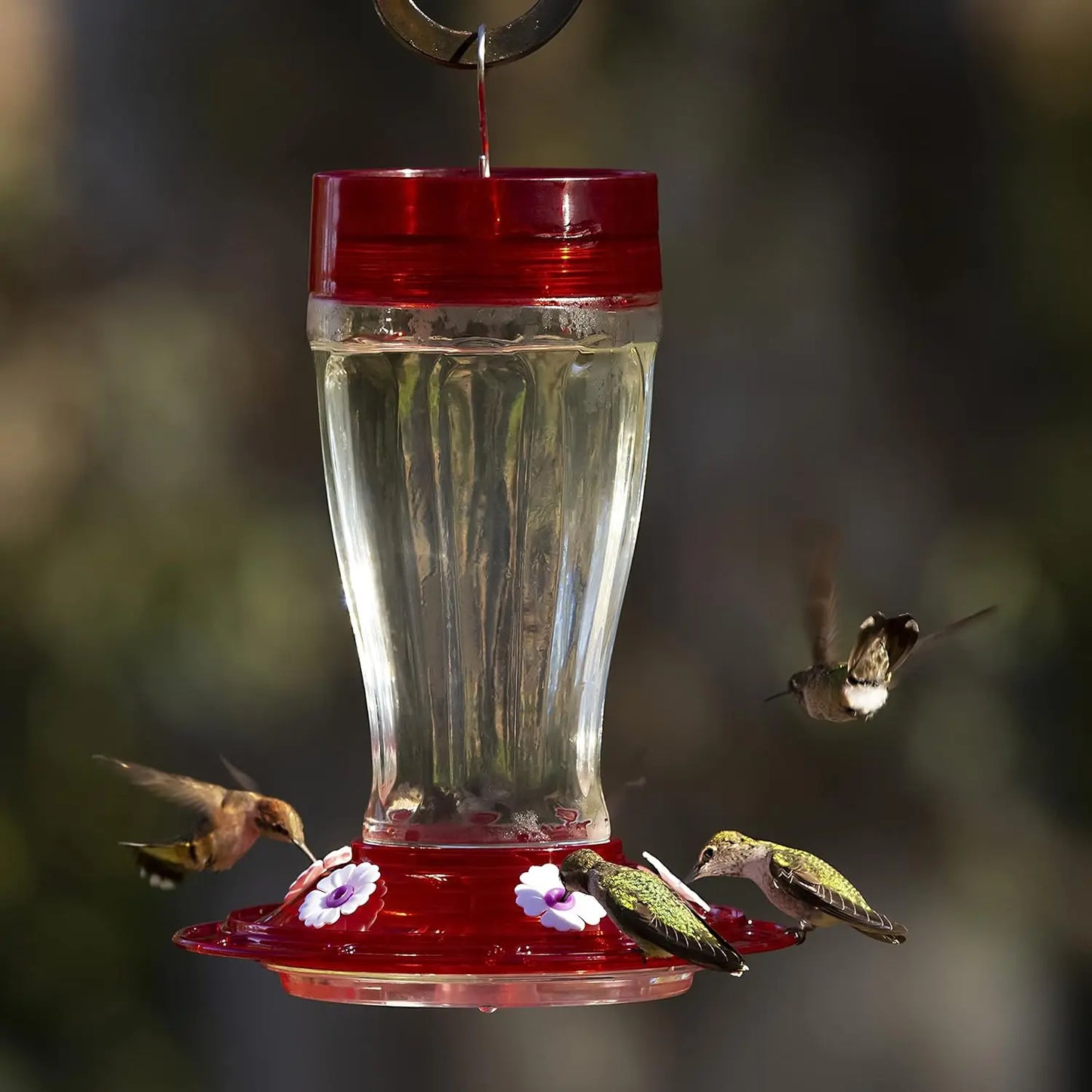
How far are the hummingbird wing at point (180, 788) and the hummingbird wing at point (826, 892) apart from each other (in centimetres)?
79

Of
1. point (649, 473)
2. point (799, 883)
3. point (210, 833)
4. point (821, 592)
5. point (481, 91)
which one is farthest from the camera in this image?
point (649, 473)

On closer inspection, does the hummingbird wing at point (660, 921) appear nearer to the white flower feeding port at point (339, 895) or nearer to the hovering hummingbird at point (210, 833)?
the white flower feeding port at point (339, 895)

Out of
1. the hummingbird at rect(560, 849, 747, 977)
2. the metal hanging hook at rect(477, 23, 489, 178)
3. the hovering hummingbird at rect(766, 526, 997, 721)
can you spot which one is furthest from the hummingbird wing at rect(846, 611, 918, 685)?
the metal hanging hook at rect(477, 23, 489, 178)

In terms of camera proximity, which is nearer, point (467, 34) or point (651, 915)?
point (651, 915)

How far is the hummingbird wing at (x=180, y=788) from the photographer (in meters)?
2.82

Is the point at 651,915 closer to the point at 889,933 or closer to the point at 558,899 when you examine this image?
the point at 558,899

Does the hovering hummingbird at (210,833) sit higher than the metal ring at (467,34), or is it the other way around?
the metal ring at (467,34)

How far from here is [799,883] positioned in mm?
2398

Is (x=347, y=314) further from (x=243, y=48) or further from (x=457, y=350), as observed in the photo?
(x=243, y=48)

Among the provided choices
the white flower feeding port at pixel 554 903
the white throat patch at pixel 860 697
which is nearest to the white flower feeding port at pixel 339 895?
the white flower feeding port at pixel 554 903

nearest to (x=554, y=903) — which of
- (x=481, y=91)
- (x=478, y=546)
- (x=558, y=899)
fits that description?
(x=558, y=899)

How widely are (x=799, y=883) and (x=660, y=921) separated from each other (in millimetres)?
449

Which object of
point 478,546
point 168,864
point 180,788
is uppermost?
point 478,546

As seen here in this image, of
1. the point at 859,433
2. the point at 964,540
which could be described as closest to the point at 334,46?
the point at 859,433
